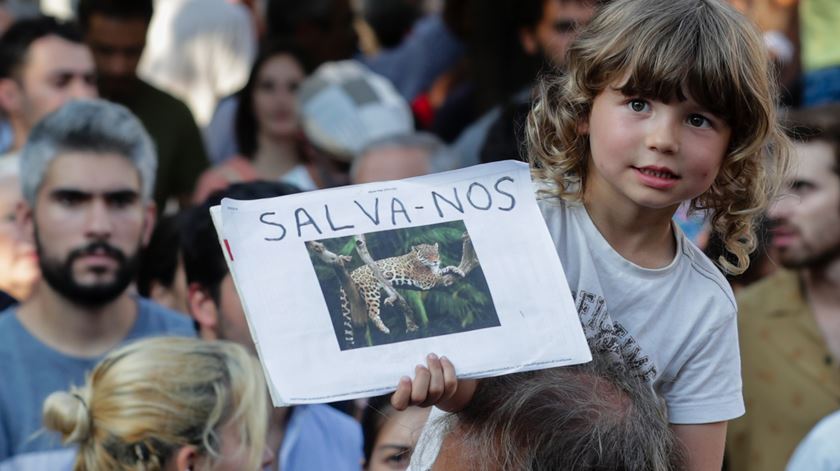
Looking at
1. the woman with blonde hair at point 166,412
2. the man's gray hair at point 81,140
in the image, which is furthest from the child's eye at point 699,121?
the man's gray hair at point 81,140

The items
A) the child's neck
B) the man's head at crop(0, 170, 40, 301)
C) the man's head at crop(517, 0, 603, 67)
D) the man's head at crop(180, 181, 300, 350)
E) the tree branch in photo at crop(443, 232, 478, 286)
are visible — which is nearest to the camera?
the tree branch in photo at crop(443, 232, 478, 286)

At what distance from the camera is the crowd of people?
233cm

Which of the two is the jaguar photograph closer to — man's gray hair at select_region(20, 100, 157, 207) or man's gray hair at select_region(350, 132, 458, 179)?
man's gray hair at select_region(20, 100, 157, 207)

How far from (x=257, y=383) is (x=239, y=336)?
0.76 meters

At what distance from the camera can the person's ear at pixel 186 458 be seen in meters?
3.35

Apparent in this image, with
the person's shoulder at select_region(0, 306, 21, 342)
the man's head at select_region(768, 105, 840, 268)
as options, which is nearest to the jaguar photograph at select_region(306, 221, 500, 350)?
the person's shoulder at select_region(0, 306, 21, 342)

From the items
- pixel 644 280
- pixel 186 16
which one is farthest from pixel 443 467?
pixel 186 16

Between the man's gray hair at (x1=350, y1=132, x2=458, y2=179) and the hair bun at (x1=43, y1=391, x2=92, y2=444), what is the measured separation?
9.09 feet

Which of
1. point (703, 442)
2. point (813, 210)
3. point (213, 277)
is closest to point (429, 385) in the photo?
point (703, 442)

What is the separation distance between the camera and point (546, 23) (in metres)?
6.94

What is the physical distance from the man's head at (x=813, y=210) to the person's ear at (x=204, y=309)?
7.59 ft

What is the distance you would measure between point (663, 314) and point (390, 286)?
2.14 ft

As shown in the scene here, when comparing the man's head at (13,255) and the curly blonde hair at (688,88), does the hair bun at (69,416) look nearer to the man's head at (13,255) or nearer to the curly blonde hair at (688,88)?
the curly blonde hair at (688,88)

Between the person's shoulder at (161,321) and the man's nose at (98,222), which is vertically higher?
the man's nose at (98,222)
